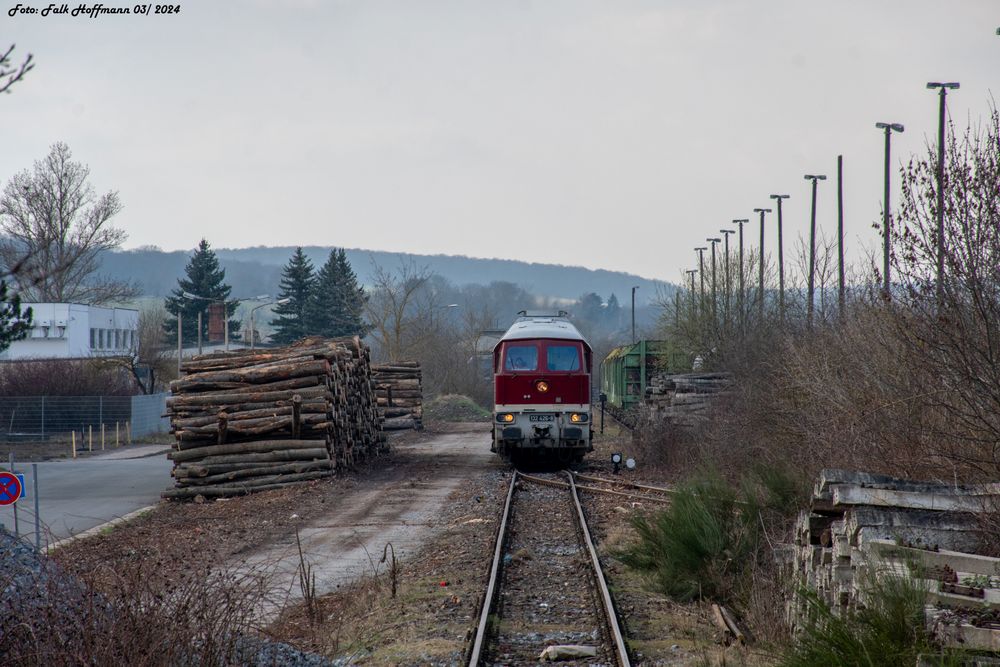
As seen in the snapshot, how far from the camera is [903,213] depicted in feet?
32.7

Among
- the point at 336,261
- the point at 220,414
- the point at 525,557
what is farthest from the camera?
the point at 336,261

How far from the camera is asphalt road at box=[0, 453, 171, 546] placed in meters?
17.6

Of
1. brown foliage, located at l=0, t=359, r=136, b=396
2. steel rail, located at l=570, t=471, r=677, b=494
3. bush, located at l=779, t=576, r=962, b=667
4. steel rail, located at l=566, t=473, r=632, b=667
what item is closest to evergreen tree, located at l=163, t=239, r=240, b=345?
brown foliage, located at l=0, t=359, r=136, b=396

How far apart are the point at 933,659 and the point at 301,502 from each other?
577 inches

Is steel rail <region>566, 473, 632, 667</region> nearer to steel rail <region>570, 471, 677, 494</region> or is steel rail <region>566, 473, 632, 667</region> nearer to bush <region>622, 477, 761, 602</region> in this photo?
bush <region>622, 477, 761, 602</region>

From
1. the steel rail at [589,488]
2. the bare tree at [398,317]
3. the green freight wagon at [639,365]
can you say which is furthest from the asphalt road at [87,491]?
the bare tree at [398,317]

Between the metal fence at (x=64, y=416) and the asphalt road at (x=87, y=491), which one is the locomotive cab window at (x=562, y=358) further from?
the metal fence at (x=64, y=416)

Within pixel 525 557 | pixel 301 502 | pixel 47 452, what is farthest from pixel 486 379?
pixel 525 557

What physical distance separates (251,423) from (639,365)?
23.6 meters

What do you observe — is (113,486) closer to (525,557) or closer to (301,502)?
(301,502)

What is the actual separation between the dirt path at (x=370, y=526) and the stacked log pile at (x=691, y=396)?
489 cm

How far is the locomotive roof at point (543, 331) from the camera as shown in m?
23.3

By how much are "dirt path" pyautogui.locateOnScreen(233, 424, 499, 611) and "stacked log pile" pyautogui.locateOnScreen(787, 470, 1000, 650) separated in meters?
3.61

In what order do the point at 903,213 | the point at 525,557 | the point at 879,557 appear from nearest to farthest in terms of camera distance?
the point at 879,557 → the point at 903,213 → the point at 525,557
